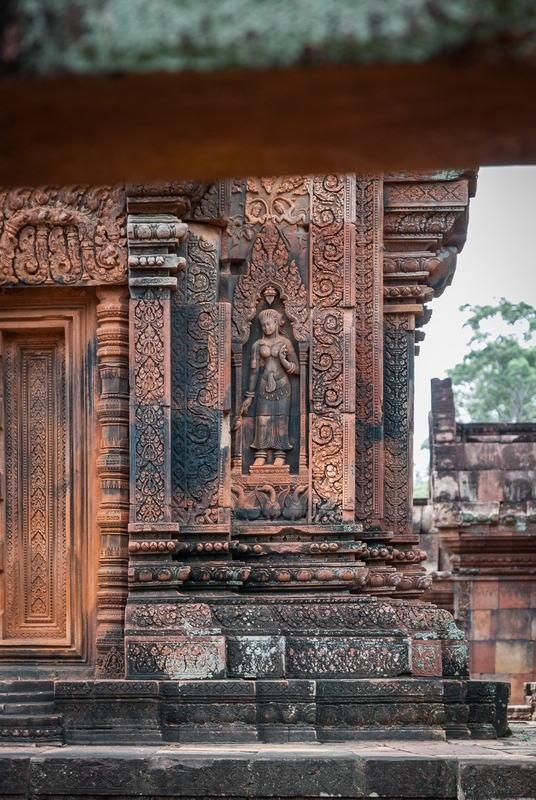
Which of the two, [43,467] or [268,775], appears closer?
[268,775]

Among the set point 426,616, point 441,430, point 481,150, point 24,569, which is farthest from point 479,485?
point 481,150

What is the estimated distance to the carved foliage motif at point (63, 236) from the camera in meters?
9.63

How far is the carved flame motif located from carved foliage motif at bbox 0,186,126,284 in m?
1.03

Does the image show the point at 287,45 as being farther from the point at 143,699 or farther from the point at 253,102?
the point at 143,699

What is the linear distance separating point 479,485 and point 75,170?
18.1 metres

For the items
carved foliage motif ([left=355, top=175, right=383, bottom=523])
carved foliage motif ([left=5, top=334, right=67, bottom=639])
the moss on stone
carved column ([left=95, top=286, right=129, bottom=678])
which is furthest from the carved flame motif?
the moss on stone

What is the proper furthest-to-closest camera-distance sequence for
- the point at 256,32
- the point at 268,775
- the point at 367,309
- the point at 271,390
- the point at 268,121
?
the point at 367,309 < the point at 271,390 < the point at 268,775 < the point at 268,121 < the point at 256,32

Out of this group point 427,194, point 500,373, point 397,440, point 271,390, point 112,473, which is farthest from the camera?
point 500,373

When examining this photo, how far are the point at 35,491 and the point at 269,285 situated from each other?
96.2 inches

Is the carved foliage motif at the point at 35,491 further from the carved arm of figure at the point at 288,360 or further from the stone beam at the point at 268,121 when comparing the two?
the stone beam at the point at 268,121

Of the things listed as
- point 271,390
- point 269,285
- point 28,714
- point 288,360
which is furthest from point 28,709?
point 269,285

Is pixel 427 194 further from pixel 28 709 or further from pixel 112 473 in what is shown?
pixel 28 709

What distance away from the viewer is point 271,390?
393 inches

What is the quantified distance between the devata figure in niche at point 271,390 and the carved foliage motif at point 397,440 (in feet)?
7.88
